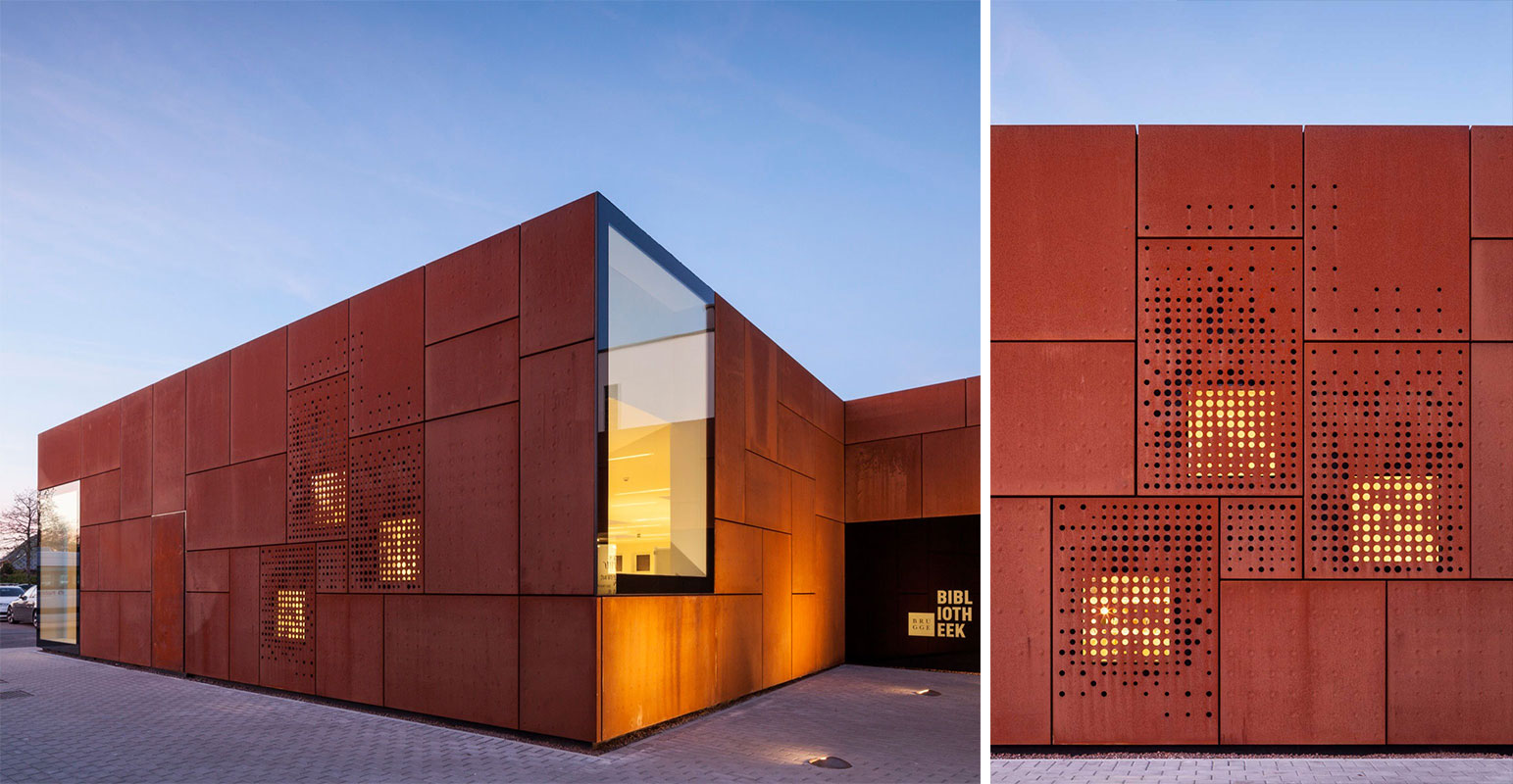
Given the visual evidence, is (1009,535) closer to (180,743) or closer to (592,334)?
(592,334)

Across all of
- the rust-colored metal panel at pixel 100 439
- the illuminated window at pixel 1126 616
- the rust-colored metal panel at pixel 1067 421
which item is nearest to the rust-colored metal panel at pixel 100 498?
the rust-colored metal panel at pixel 100 439

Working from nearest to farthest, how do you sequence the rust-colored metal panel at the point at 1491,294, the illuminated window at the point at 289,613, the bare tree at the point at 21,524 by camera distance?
1. the rust-colored metal panel at the point at 1491,294
2. the illuminated window at the point at 289,613
3. the bare tree at the point at 21,524

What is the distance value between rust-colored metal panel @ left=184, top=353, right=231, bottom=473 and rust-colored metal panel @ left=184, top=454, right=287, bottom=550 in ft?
0.78

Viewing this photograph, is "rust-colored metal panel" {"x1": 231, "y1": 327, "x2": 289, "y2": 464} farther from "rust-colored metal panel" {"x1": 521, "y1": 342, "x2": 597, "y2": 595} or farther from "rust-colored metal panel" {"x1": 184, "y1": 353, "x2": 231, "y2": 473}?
"rust-colored metal panel" {"x1": 521, "y1": 342, "x2": 597, "y2": 595}

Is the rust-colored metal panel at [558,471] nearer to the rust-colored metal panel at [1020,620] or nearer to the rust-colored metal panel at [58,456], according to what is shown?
the rust-colored metal panel at [1020,620]

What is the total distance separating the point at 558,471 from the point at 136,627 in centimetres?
1165

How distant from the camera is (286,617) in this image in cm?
1078

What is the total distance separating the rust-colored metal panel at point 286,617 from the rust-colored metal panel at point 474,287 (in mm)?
3711

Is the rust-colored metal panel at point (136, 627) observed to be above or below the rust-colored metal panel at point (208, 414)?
below

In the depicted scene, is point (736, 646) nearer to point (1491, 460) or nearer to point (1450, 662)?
point (1450, 662)

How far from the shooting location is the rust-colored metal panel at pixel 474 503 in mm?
8047

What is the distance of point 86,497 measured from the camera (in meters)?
16.8

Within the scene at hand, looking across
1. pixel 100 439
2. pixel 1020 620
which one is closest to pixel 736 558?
pixel 1020 620

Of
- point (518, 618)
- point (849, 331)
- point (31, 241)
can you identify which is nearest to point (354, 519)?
point (518, 618)
